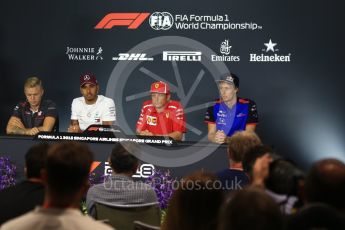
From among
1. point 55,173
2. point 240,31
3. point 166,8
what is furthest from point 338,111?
point 55,173

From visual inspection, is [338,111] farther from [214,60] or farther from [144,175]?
[144,175]

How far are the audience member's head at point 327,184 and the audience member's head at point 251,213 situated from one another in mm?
382

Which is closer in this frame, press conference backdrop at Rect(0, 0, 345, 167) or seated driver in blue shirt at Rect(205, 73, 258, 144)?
seated driver in blue shirt at Rect(205, 73, 258, 144)

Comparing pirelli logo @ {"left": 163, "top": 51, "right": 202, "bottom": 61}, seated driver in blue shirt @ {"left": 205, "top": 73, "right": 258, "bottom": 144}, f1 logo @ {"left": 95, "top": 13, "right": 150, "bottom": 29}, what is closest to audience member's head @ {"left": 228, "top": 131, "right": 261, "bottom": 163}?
seated driver in blue shirt @ {"left": 205, "top": 73, "right": 258, "bottom": 144}

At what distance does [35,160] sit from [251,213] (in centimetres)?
151

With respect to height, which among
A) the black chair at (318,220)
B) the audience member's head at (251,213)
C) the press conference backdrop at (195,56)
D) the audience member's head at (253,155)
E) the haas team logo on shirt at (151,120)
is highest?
the press conference backdrop at (195,56)

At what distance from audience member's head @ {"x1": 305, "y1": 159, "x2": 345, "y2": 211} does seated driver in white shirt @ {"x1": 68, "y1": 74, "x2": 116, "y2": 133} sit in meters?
4.16

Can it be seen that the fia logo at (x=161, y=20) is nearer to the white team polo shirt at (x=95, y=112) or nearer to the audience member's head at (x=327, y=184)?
the white team polo shirt at (x=95, y=112)

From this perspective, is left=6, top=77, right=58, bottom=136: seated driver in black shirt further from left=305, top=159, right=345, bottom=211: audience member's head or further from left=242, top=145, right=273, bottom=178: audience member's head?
left=305, top=159, right=345, bottom=211: audience member's head

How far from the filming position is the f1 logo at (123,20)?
7414 millimetres

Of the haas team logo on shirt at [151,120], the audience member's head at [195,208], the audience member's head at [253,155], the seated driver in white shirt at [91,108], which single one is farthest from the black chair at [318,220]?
the seated driver in white shirt at [91,108]

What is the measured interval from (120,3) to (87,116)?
69.9 inches

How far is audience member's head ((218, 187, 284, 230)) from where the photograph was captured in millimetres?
1778

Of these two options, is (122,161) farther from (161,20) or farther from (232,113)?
(161,20)
